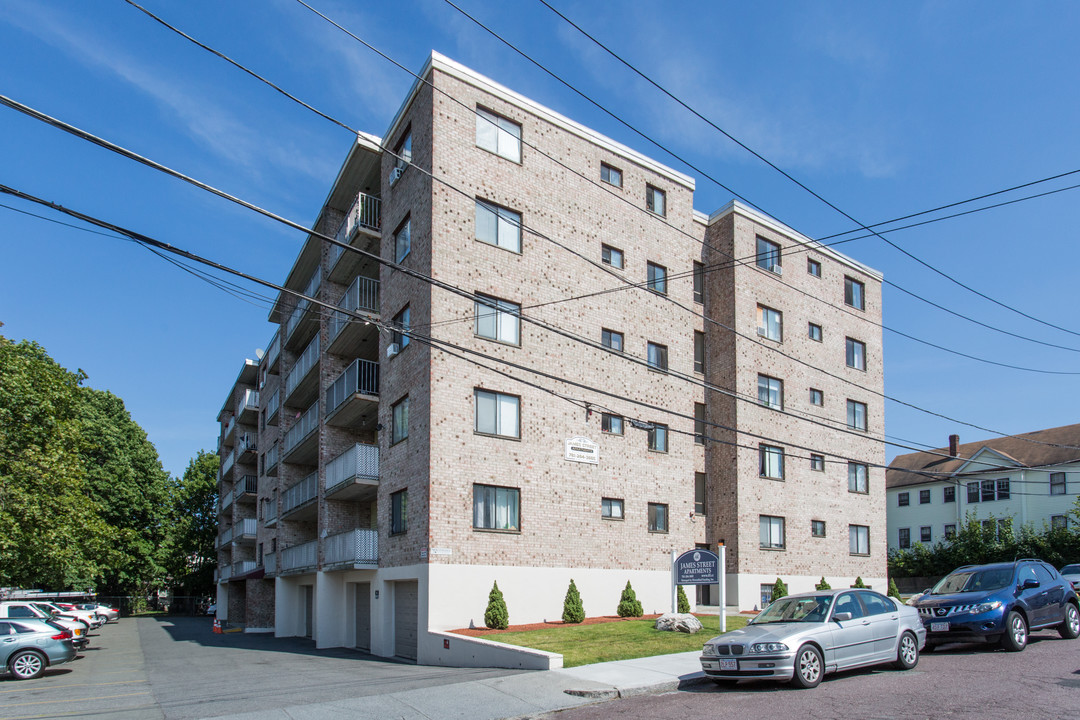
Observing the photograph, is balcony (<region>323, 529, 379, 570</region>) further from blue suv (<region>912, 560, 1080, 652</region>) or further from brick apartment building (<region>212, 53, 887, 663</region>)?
blue suv (<region>912, 560, 1080, 652</region>)

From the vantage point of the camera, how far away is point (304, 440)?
32688mm

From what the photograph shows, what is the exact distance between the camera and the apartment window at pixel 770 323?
31.1 m

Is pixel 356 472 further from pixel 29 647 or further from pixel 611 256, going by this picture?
pixel 611 256

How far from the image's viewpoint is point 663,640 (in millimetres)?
17969

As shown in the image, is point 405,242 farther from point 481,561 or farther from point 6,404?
point 6,404

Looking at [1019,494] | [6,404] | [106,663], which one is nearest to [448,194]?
[106,663]

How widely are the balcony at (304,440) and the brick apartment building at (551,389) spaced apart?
230 mm

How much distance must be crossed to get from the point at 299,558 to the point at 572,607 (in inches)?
562

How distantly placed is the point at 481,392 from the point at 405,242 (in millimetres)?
5658

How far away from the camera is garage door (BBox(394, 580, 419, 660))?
22406 mm

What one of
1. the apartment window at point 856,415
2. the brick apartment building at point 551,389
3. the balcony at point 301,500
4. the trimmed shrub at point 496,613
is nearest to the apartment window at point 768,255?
the brick apartment building at point 551,389

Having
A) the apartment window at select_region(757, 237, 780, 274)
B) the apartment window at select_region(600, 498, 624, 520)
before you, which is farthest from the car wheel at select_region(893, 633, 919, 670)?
the apartment window at select_region(757, 237, 780, 274)

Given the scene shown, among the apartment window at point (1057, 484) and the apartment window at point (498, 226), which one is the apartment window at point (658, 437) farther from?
the apartment window at point (1057, 484)

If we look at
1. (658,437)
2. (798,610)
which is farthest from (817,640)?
(658,437)
